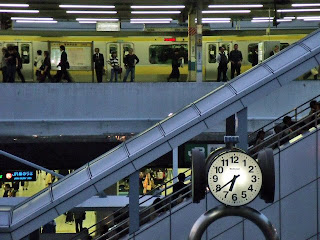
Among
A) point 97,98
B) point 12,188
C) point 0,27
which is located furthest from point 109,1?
point 12,188

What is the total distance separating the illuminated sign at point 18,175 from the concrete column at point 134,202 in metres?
12.8

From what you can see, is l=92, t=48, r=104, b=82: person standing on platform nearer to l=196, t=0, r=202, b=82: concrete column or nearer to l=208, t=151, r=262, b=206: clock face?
l=196, t=0, r=202, b=82: concrete column

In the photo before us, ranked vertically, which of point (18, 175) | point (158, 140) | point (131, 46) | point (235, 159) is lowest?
point (18, 175)

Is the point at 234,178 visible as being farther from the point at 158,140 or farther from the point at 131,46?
the point at 131,46

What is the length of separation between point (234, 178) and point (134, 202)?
521 cm

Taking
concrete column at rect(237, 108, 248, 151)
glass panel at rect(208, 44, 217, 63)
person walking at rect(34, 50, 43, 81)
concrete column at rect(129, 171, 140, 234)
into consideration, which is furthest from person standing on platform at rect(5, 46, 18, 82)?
concrete column at rect(237, 108, 248, 151)

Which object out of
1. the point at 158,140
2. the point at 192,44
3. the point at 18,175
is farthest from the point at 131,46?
the point at 158,140

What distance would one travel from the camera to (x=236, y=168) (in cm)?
872

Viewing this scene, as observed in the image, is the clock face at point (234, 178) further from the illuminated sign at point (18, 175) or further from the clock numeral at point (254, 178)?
the illuminated sign at point (18, 175)

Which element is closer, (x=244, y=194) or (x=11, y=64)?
(x=244, y=194)

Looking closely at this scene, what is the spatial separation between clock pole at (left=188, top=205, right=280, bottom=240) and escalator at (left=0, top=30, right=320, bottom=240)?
5012 millimetres

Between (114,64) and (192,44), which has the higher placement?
(192,44)

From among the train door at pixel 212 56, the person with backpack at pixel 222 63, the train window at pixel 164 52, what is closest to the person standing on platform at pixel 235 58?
the person with backpack at pixel 222 63

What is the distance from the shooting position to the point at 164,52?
116 feet
